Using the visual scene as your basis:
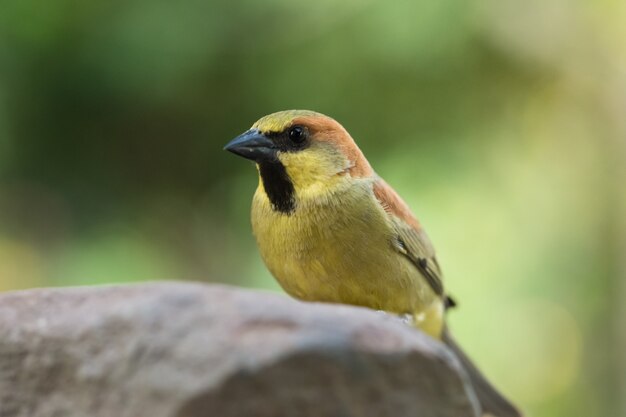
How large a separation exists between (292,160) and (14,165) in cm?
312

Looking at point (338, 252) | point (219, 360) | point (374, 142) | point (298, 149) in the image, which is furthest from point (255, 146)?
point (374, 142)

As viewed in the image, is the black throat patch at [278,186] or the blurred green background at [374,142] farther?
the blurred green background at [374,142]

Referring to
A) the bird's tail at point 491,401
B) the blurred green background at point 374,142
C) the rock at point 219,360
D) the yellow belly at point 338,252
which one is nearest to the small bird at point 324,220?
the yellow belly at point 338,252

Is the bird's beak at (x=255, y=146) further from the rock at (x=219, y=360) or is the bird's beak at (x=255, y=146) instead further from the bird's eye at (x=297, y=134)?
the rock at (x=219, y=360)

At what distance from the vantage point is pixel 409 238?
125 inches

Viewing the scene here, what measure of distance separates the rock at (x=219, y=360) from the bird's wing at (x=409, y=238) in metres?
1.18

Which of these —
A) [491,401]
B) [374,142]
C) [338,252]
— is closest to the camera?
[338,252]

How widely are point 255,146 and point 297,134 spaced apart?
6.3 inches

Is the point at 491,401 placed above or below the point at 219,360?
below

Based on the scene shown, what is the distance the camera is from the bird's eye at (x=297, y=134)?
2.95 meters

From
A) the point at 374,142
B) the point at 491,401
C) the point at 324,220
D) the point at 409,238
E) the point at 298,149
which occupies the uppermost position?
the point at 298,149

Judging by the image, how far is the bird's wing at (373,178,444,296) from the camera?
10.2 feet

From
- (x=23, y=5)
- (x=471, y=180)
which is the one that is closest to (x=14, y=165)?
(x=23, y=5)

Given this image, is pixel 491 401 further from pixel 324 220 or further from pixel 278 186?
pixel 278 186
